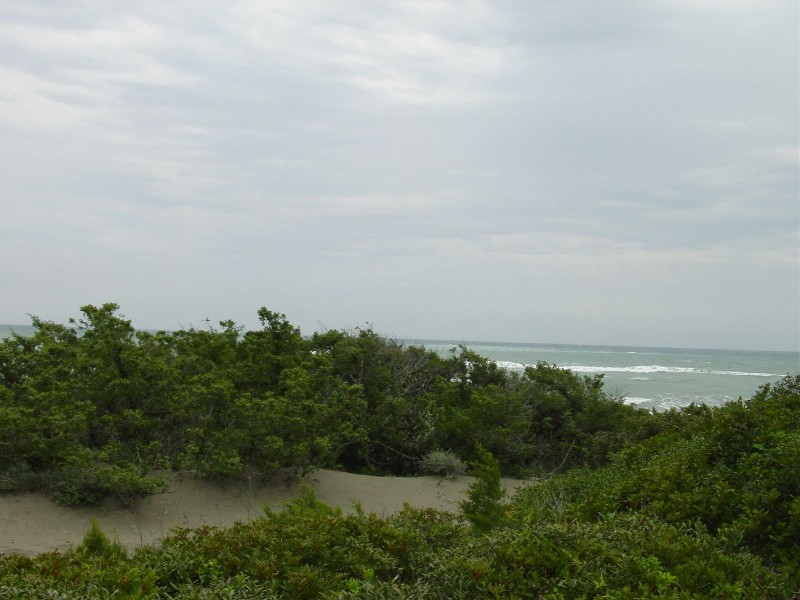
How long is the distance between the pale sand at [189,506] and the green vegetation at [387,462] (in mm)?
219

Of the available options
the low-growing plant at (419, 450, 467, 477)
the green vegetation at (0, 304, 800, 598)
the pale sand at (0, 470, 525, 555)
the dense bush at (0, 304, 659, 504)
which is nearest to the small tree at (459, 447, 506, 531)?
the green vegetation at (0, 304, 800, 598)

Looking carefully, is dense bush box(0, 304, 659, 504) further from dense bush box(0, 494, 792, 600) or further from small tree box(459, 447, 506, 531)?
dense bush box(0, 494, 792, 600)

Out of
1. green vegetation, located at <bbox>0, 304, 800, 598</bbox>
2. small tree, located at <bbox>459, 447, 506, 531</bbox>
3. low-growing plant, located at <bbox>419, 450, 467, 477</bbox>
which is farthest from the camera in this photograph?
low-growing plant, located at <bbox>419, 450, 467, 477</bbox>

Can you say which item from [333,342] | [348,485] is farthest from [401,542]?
[333,342]

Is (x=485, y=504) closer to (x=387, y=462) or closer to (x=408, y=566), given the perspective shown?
(x=408, y=566)

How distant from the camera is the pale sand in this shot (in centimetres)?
769

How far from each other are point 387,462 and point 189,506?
419 centimetres

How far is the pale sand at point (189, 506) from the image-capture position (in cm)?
769

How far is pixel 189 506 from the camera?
8992mm

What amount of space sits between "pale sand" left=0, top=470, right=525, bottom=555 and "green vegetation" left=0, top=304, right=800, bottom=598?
22 centimetres

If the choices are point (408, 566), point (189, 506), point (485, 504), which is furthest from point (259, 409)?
point (408, 566)

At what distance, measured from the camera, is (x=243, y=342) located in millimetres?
12148

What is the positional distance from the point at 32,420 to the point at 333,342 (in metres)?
6.11

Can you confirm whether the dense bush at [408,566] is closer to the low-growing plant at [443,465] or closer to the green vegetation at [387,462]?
the green vegetation at [387,462]
